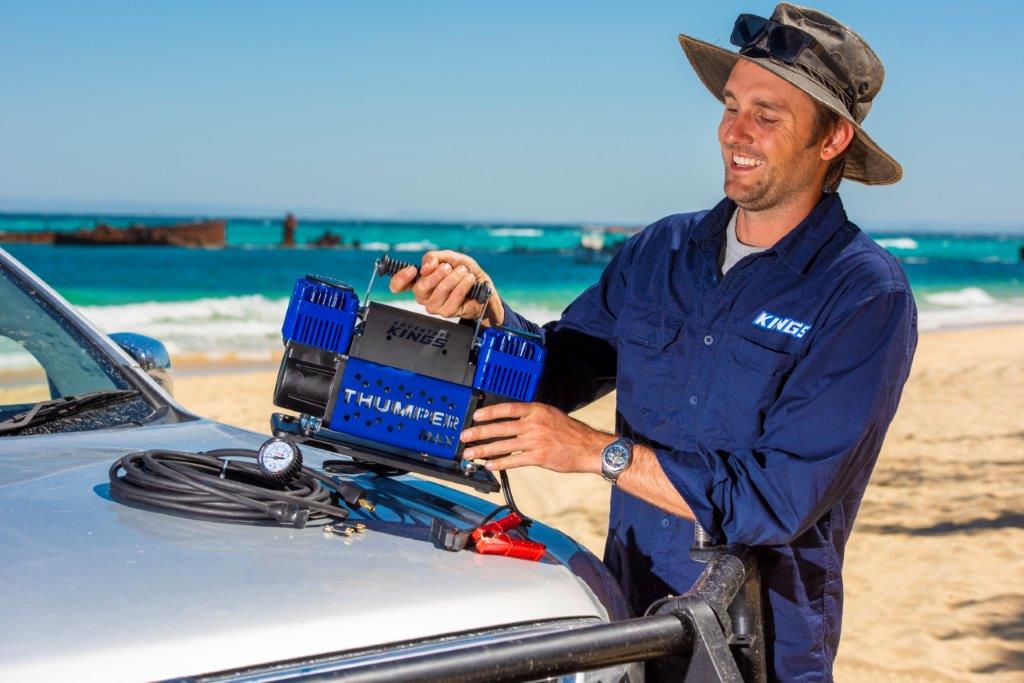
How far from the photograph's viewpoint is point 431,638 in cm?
192

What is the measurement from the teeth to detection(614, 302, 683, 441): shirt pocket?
1.30ft

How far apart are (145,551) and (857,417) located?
1403 mm

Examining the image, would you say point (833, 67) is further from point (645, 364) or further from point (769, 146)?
point (645, 364)

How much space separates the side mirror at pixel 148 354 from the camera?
329 centimetres

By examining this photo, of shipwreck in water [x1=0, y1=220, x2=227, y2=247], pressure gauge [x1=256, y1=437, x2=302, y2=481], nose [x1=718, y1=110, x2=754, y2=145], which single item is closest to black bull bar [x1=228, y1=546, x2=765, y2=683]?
pressure gauge [x1=256, y1=437, x2=302, y2=481]

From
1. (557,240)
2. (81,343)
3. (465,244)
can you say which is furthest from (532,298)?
(557,240)

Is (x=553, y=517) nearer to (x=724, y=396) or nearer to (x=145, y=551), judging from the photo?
(x=724, y=396)

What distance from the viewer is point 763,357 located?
2596 millimetres

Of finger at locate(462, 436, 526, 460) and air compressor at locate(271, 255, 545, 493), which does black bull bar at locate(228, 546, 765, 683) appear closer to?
finger at locate(462, 436, 526, 460)

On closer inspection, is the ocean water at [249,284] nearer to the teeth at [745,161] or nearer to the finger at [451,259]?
the finger at [451,259]

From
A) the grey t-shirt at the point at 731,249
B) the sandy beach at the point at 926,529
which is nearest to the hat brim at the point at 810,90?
the grey t-shirt at the point at 731,249

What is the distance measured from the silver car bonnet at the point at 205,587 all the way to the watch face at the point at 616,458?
8.2 inches

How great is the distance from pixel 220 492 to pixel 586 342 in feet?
3.98

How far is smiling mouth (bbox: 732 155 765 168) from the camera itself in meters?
2.75
